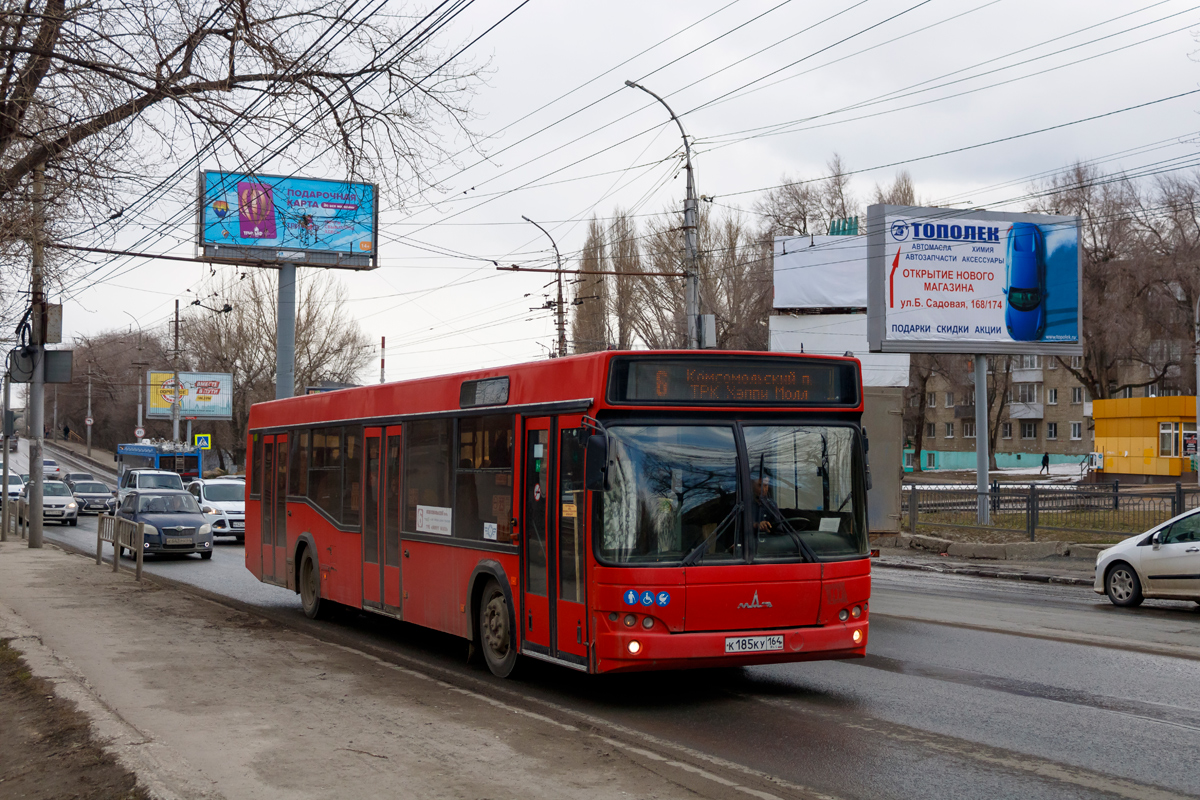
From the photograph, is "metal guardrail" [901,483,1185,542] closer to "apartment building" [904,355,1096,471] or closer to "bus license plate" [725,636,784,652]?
"bus license plate" [725,636,784,652]

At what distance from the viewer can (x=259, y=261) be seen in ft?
155

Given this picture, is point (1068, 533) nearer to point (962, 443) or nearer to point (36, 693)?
point (36, 693)

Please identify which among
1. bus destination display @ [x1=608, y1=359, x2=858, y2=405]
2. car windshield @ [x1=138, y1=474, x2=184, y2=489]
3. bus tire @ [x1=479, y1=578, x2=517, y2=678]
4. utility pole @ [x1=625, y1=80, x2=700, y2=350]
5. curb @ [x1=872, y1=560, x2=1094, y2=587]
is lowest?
curb @ [x1=872, y1=560, x2=1094, y2=587]

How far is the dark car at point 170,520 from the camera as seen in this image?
2502cm

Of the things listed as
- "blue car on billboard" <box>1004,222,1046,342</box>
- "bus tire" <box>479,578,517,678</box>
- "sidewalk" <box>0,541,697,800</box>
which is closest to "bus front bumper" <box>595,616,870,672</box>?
"sidewalk" <box>0,541,697,800</box>

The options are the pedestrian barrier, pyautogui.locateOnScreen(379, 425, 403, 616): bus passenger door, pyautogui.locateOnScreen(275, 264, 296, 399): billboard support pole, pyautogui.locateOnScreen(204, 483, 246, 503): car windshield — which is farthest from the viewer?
pyautogui.locateOnScreen(275, 264, 296, 399): billboard support pole

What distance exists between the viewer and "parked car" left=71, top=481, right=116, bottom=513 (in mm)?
46312

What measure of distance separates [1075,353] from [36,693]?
99.6ft

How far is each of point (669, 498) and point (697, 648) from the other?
3.53 feet

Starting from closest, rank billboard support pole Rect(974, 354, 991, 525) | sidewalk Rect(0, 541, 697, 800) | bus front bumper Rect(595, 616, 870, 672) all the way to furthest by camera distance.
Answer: sidewalk Rect(0, 541, 697, 800) → bus front bumper Rect(595, 616, 870, 672) → billboard support pole Rect(974, 354, 991, 525)

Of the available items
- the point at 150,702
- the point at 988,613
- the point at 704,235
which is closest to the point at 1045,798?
the point at 150,702

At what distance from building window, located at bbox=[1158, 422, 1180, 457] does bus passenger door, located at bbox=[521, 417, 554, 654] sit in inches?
1984

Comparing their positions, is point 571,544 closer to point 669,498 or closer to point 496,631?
point 669,498

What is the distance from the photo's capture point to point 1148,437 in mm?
52938
